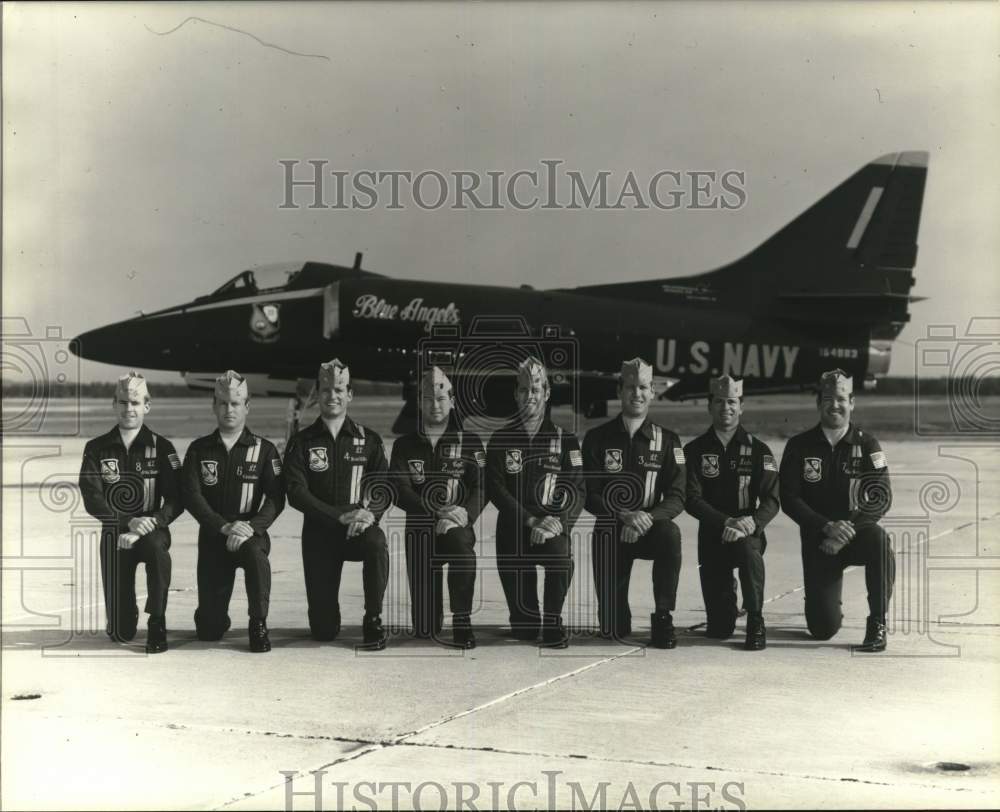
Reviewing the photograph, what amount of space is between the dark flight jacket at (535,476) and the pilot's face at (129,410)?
1603mm

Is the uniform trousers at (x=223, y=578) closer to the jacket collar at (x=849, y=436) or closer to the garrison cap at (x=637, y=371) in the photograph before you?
the garrison cap at (x=637, y=371)

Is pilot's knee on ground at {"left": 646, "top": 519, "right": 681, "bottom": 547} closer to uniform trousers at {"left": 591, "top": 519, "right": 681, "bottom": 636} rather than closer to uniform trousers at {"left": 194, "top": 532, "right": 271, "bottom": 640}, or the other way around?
uniform trousers at {"left": 591, "top": 519, "right": 681, "bottom": 636}

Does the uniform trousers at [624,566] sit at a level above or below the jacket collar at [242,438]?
below

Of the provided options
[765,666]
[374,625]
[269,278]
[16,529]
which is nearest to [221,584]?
[374,625]

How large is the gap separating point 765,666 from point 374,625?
5.72 ft

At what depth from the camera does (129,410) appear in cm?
518

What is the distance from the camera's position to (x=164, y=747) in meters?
3.73

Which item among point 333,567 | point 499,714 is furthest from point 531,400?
point 499,714

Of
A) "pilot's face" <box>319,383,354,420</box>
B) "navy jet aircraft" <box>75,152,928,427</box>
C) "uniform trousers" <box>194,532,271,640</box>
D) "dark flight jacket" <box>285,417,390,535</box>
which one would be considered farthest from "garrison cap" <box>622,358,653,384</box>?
"navy jet aircraft" <box>75,152,928,427</box>

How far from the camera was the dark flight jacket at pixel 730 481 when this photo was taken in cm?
541

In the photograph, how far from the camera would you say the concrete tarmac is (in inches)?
131

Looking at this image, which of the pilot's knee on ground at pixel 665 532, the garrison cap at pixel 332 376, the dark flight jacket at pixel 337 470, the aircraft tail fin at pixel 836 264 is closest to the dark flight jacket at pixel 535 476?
the pilot's knee on ground at pixel 665 532

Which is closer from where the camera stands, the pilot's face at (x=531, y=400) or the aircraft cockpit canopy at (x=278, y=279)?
the pilot's face at (x=531, y=400)

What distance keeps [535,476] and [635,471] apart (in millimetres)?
472
